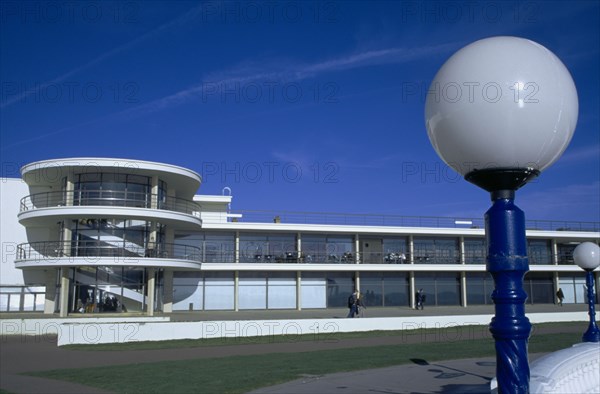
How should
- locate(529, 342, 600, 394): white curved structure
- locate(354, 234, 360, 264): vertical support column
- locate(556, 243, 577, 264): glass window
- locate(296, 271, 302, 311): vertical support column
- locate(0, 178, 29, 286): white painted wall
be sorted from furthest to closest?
locate(556, 243, 577, 264): glass window < locate(354, 234, 360, 264): vertical support column < locate(296, 271, 302, 311): vertical support column < locate(0, 178, 29, 286): white painted wall < locate(529, 342, 600, 394): white curved structure

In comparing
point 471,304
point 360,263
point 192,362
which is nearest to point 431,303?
point 471,304

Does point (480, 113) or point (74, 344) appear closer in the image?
point (480, 113)

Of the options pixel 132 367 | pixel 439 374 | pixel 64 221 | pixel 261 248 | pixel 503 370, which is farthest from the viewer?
pixel 261 248

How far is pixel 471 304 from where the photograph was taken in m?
44.6

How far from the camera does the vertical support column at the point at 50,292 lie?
31312 mm

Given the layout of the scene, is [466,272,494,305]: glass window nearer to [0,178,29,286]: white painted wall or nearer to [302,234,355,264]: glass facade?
[302,234,355,264]: glass facade

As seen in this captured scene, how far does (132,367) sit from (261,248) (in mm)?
25183

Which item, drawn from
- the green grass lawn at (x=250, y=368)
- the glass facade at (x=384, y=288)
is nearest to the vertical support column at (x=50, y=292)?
the green grass lawn at (x=250, y=368)

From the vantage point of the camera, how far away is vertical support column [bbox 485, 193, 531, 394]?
9.76ft

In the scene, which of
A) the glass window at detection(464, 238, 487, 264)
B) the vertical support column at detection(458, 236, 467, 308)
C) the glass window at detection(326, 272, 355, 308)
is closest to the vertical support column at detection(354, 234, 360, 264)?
the glass window at detection(326, 272, 355, 308)

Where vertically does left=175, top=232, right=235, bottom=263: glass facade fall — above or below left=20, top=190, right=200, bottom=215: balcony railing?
below

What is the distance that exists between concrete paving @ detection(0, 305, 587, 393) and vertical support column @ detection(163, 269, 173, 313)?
1257 centimetres

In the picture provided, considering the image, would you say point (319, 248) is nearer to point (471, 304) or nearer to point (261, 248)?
point (261, 248)

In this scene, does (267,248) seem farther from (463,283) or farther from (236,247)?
(463,283)
